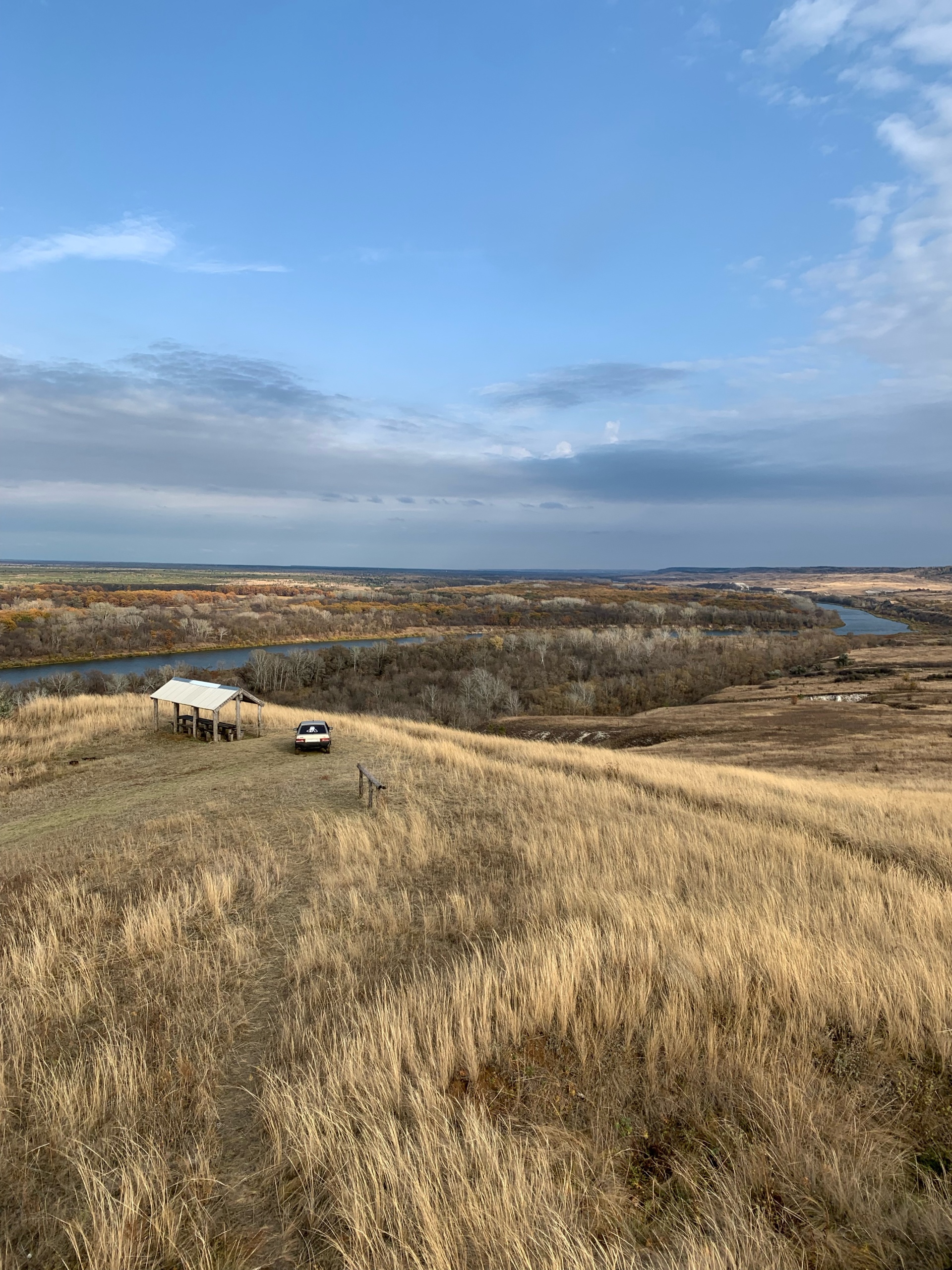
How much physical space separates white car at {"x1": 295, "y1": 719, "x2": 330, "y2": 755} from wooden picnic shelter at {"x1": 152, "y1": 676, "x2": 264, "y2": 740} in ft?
8.68

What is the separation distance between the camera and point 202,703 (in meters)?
19.2

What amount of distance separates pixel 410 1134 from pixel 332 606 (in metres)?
146

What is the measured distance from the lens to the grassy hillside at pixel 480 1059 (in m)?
2.77

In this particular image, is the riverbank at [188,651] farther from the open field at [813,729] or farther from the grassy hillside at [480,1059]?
the grassy hillside at [480,1059]

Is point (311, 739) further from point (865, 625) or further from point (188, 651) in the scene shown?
point (865, 625)

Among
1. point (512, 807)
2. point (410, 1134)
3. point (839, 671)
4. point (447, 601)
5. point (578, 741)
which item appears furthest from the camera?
point (447, 601)

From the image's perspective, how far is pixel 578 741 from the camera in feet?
112

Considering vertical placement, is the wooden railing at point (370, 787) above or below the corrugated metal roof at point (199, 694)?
below

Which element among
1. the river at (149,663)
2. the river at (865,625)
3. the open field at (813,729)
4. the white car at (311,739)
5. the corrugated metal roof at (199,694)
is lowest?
the river at (149,663)

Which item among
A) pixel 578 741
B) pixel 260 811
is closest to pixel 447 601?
pixel 578 741

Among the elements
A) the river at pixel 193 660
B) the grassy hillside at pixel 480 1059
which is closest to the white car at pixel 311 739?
the grassy hillside at pixel 480 1059

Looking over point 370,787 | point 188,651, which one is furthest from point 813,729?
point 188,651

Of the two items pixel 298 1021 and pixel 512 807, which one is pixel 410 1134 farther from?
pixel 512 807

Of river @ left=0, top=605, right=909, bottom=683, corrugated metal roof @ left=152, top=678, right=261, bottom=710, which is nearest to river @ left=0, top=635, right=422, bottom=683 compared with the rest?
river @ left=0, top=605, right=909, bottom=683
